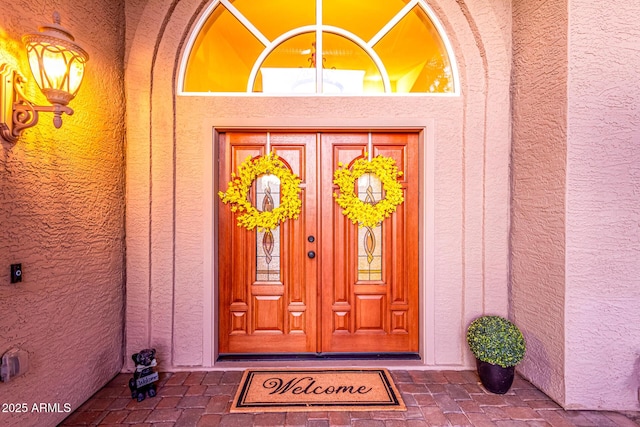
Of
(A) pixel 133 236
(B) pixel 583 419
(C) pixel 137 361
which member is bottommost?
(B) pixel 583 419

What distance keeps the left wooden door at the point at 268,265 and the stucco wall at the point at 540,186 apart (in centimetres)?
210

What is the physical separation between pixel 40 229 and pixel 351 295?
9.29 ft

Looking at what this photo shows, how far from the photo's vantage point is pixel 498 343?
2828mm

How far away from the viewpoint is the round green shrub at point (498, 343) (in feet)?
9.21

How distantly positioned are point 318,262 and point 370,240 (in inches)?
24.9

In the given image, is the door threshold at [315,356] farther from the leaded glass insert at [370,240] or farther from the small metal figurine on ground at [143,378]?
the leaded glass insert at [370,240]

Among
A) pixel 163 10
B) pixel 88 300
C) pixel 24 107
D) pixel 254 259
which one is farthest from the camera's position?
pixel 254 259

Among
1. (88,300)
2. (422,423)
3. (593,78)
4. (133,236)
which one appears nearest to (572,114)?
(593,78)

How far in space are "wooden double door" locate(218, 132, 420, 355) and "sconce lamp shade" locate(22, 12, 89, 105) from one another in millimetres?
1475

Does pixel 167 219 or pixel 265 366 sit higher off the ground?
pixel 167 219

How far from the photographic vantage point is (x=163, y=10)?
10.8 feet

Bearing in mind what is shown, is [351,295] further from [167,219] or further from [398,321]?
[167,219]

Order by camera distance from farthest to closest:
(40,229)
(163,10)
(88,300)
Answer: (163,10), (88,300), (40,229)

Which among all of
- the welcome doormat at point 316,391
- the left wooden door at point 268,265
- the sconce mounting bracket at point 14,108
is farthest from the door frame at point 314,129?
the sconce mounting bracket at point 14,108
